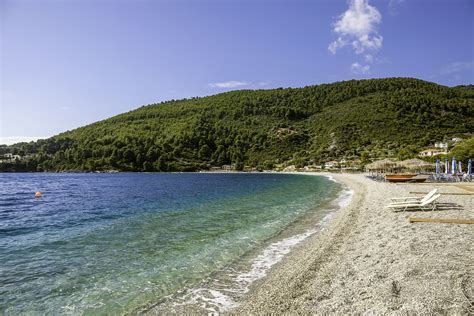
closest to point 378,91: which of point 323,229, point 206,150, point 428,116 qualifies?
point 428,116

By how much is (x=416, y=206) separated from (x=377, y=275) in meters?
9.32

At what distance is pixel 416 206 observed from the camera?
13719mm

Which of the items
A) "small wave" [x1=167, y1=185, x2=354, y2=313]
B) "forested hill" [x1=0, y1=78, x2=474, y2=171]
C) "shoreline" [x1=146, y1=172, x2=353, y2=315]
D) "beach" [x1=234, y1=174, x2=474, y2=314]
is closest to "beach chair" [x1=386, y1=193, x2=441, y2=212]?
"beach" [x1=234, y1=174, x2=474, y2=314]

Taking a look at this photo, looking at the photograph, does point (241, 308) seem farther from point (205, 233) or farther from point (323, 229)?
point (323, 229)

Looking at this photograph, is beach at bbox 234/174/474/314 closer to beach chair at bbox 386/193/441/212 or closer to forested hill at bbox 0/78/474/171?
beach chair at bbox 386/193/441/212

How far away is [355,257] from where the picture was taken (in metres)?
7.40

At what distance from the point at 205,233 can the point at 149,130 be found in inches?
4582

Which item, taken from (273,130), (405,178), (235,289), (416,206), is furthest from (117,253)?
(273,130)

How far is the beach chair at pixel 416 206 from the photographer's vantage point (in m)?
12.8

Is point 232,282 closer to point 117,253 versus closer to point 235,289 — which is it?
point 235,289

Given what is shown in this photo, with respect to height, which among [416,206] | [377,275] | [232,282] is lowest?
[232,282]

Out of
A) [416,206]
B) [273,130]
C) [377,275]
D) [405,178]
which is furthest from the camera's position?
[273,130]

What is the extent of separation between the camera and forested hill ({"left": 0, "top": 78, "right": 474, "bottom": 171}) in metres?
82.6

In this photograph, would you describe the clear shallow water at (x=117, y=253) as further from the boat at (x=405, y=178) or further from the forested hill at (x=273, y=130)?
the forested hill at (x=273, y=130)
